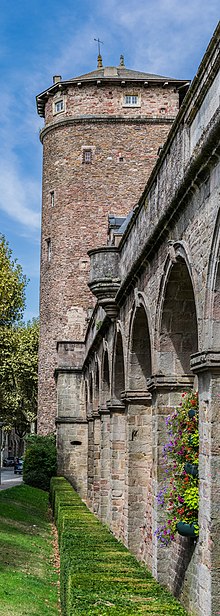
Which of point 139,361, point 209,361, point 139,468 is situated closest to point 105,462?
point 139,468

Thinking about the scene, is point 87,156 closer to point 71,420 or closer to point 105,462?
point 71,420

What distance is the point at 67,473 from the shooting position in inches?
1240

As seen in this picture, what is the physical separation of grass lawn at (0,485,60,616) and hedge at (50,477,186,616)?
846 millimetres

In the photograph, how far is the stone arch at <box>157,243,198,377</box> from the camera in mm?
9859

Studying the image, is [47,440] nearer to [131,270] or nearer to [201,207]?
[131,270]

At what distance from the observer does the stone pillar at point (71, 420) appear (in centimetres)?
3147

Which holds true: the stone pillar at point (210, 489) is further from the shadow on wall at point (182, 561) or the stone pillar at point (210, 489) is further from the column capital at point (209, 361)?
the shadow on wall at point (182, 561)

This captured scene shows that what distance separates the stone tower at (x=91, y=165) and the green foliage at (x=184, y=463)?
24.1m

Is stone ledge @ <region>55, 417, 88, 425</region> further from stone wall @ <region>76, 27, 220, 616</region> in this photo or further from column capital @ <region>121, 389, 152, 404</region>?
column capital @ <region>121, 389, 152, 404</region>

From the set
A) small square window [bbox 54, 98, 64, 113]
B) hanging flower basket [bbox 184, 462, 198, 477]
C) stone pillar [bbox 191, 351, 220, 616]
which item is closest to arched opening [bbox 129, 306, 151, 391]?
hanging flower basket [bbox 184, 462, 198, 477]

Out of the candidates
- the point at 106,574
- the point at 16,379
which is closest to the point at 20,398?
the point at 16,379

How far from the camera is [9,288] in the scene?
31.7 m

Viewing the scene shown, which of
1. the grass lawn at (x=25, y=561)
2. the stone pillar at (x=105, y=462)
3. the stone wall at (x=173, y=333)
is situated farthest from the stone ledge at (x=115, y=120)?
the stone wall at (x=173, y=333)

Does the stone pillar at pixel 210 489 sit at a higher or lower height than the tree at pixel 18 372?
lower
